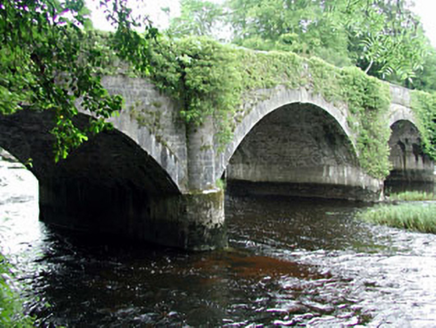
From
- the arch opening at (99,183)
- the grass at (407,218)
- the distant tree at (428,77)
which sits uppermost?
the distant tree at (428,77)

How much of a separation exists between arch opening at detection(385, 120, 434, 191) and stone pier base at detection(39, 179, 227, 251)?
684 inches

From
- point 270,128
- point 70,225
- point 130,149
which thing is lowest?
point 70,225

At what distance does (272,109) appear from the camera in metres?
11.3

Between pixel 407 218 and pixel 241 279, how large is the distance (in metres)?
6.03

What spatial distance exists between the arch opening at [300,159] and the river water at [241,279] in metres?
4.83

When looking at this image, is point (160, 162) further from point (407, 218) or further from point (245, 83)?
point (407, 218)

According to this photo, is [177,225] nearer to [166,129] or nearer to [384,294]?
[166,129]

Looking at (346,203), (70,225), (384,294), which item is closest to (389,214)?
(346,203)

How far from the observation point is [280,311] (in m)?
5.65

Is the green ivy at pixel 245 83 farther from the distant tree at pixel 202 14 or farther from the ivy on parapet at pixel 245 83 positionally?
the distant tree at pixel 202 14

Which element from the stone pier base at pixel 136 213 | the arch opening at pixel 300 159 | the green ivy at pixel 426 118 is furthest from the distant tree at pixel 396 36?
the green ivy at pixel 426 118

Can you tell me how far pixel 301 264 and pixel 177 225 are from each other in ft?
8.12

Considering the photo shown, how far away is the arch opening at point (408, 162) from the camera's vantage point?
24391mm

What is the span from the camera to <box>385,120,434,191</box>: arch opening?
960 inches
